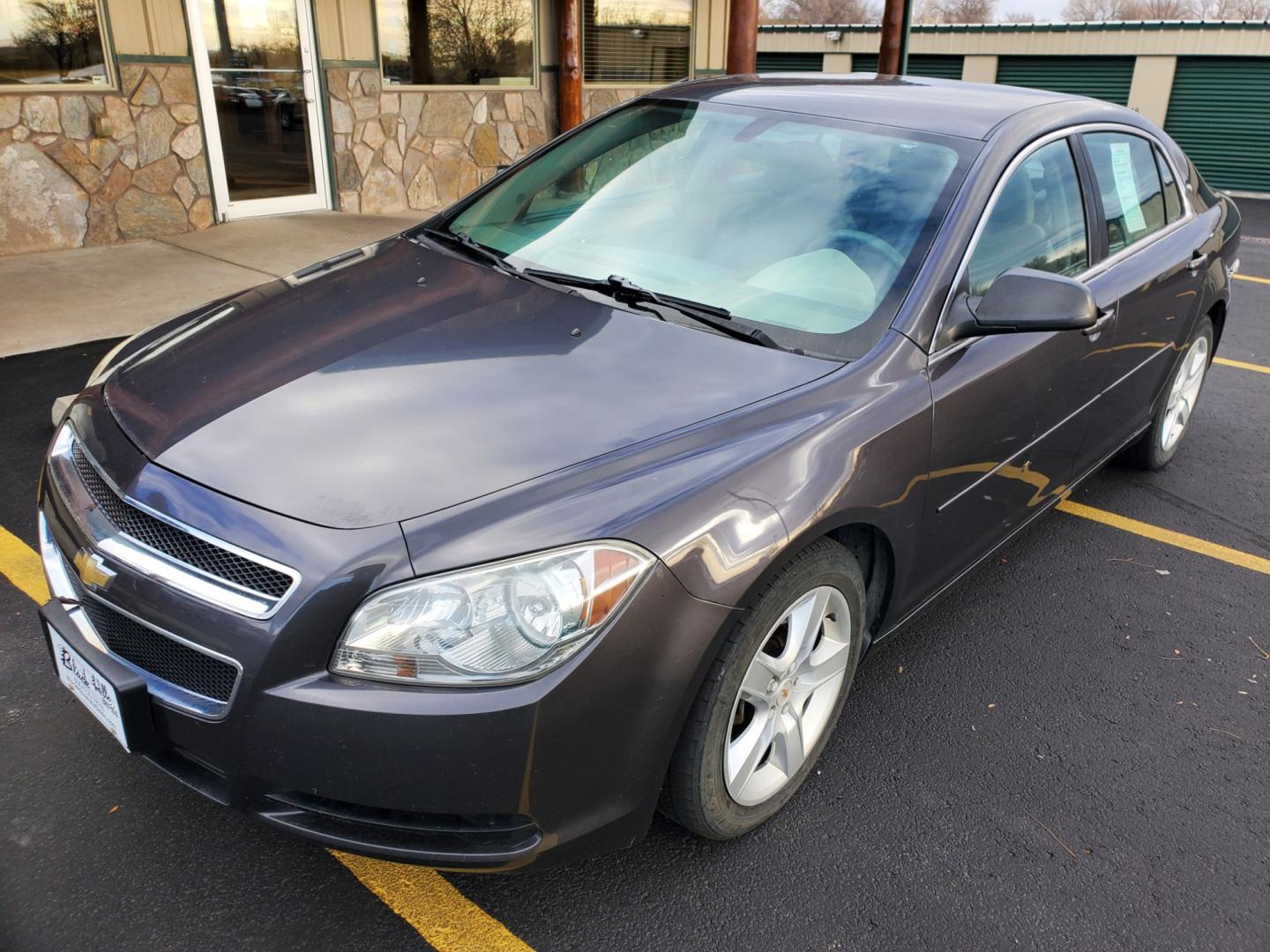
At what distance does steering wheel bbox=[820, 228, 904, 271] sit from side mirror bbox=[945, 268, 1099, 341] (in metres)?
0.20

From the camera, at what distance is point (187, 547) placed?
1.90 meters

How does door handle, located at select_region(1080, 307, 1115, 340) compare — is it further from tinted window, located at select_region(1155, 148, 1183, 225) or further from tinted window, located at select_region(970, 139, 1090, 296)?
tinted window, located at select_region(1155, 148, 1183, 225)

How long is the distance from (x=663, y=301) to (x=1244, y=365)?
18.3 feet

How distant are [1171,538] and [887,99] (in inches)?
86.7

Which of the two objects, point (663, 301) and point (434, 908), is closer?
point (434, 908)

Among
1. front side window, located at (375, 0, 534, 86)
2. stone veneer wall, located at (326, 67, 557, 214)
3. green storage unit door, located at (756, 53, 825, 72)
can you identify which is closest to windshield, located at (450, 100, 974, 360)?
stone veneer wall, located at (326, 67, 557, 214)

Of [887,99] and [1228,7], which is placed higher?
[1228,7]

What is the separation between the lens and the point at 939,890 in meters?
2.29

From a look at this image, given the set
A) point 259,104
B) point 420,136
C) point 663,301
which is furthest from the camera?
point 420,136

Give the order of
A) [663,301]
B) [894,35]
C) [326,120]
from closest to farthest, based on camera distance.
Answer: [663,301] → [326,120] → [894,35]

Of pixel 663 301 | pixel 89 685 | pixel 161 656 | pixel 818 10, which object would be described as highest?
pixel 818 10

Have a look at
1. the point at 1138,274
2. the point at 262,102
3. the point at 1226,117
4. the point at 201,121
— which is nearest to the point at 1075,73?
the point at 1226,117

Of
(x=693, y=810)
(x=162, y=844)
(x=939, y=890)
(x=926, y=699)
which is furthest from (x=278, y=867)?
(x=926, y=699)

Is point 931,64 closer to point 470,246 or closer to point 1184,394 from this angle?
point 1184,394
